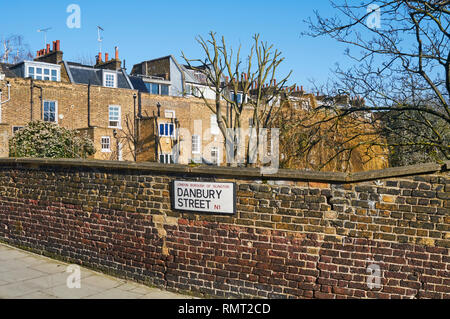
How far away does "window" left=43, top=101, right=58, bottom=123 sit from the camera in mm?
30281

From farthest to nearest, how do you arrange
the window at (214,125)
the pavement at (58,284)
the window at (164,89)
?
the window at (164,89), the window at (214,125), the pavement at (58,284)

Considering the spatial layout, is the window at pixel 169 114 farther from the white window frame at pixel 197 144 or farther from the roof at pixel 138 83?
the roof at pixel 138 83

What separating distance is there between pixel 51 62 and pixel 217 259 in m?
32.3

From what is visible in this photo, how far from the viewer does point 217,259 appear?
24.4ft

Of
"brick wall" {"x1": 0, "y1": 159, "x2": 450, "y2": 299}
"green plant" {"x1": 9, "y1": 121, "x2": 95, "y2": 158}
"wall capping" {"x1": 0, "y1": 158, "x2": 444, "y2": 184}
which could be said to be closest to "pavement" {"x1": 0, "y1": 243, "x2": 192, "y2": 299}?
"brick wall" {"x1": 0, "y1": 159, "x2": 450, "y2": 299}

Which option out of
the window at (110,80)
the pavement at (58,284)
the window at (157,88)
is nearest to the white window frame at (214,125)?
the window at (157,88)

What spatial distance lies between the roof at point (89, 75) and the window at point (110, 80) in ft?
1.33

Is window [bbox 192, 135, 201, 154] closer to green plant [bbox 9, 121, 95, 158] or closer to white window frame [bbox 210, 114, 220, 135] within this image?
white window frame [bbox 210, 114, 220, 135]

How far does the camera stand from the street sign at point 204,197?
286 inches

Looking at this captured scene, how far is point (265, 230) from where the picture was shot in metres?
7.01

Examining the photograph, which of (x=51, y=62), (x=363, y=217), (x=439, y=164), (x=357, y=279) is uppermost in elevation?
(x=51, y=62)

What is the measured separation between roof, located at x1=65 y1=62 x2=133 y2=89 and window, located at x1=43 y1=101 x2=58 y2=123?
3.85 m

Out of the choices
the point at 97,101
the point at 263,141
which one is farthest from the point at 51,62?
the point at 263,141

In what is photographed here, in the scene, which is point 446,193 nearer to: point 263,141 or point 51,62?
point 263,141
